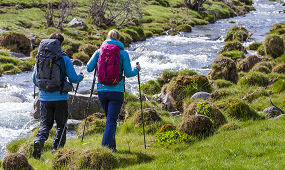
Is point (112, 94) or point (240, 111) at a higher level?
point (112, 94)

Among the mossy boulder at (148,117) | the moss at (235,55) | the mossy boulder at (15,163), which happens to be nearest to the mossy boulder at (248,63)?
the moss at (235,55)

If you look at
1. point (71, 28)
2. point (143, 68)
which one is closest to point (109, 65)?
point (143, 68)

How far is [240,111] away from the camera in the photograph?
9.30 meters

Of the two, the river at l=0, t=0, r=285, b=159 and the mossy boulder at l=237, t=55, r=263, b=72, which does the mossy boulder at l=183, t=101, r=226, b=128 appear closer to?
the river at l=0, t=0, r=285, b=159

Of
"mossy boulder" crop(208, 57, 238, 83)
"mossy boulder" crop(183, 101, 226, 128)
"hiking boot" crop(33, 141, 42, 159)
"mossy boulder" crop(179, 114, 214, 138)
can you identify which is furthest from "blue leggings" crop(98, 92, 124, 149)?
"mossy boulder" crop(208, 57, 238, 83)

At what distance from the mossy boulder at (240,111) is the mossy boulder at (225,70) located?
5973 mm

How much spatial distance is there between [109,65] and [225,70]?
35.6 ft

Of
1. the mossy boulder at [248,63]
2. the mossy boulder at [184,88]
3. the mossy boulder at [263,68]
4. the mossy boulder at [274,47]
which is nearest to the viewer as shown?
the mossy boulder at [184,88]

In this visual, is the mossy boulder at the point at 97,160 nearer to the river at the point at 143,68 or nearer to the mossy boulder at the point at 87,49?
the river at the point at 143,68

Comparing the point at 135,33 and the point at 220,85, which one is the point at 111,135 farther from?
the point at 135,33

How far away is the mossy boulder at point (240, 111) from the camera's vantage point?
905 cm

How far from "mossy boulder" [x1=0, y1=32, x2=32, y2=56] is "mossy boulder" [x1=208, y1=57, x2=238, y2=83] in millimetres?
15675

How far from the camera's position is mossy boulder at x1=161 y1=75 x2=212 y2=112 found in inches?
495

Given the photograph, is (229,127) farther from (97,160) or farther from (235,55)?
(235,55)
